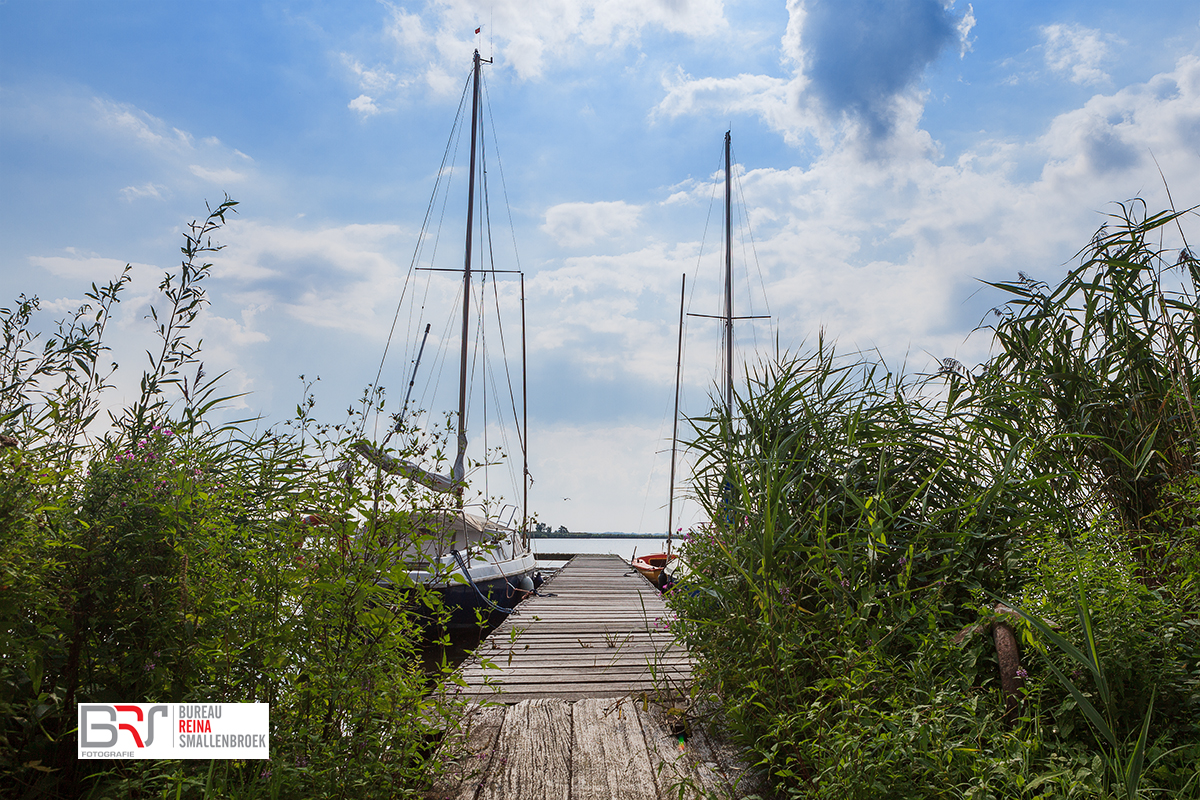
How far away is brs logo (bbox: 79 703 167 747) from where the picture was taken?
1825 mm

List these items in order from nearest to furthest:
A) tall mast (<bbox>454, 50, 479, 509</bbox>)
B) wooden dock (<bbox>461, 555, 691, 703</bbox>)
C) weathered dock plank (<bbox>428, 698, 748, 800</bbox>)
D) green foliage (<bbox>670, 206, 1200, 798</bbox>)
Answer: green foliage (<bbox>670, 206, 1200, 798</bbox>)
weathered dock plank (<bbox>428, 698, 748, 800</bbox>)
wooden dock (<bbox>461, 555, 691, 703</bbox>)
tall mast (<bbox>454, 50, 479, 509</bbox>)

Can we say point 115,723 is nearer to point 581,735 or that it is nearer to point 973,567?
point 581,735

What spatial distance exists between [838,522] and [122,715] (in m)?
2.84

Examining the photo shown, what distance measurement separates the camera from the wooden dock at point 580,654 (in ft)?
12.2

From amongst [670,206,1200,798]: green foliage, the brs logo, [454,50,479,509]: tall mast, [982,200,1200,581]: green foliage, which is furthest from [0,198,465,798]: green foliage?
[454,50,479,509]: tall mast

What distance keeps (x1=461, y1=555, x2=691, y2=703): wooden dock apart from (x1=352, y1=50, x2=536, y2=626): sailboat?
1.34 feet

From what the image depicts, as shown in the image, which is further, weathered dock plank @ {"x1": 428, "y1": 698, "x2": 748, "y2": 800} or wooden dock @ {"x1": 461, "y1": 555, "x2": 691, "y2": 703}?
wooden dock @ {"x1": 461, "y1": 555, "x2": 691, "y2": 703}

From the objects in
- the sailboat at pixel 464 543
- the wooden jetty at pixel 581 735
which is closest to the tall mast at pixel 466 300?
the sailboat at pixel 464 543

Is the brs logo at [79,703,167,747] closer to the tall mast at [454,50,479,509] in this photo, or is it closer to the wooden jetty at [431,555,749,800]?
the wooden jetty at [431,555,749,800]

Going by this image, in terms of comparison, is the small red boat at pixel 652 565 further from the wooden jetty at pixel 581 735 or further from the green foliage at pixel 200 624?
the green foliage at pixel 200 624

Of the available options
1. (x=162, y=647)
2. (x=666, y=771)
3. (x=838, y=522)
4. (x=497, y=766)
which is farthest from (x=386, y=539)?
(x=838, y=522)

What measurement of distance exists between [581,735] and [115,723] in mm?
1970

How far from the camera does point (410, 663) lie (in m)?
2.25

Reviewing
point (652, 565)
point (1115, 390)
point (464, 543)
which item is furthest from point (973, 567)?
point (652, 565)
